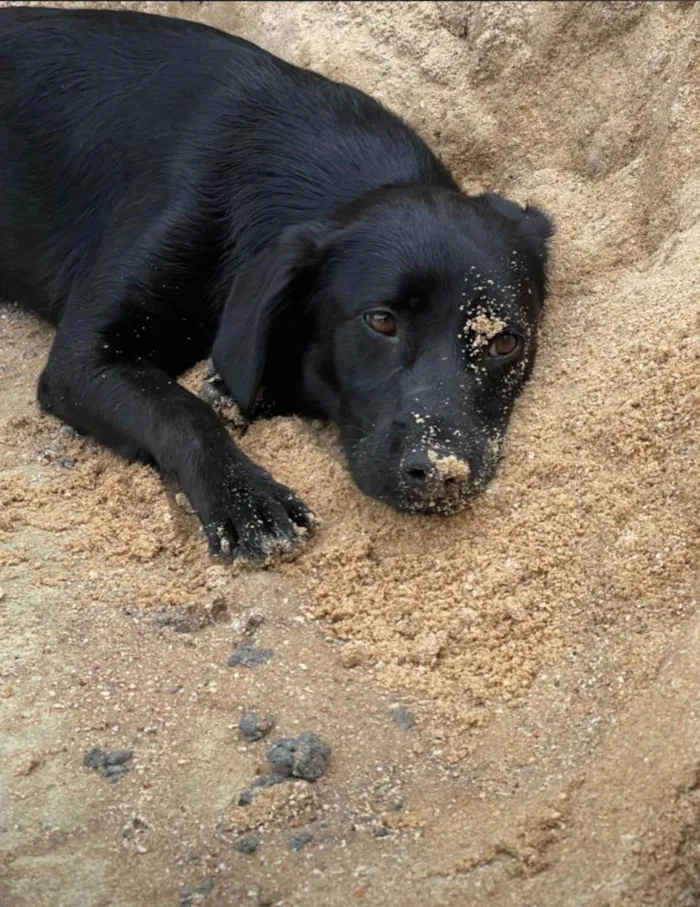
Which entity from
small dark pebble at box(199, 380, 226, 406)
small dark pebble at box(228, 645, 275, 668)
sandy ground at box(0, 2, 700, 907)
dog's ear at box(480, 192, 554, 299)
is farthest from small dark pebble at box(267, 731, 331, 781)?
dog's ear at box(480, 192, 554, 299)

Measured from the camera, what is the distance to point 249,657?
9.77 feet

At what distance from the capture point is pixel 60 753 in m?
2.71

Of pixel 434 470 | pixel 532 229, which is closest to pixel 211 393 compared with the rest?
pixel 434 470

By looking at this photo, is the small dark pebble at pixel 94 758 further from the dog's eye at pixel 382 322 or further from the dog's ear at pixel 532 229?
the dog's ear at pixel 532 229

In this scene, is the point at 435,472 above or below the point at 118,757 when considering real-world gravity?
above

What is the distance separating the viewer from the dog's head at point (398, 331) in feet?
11.3

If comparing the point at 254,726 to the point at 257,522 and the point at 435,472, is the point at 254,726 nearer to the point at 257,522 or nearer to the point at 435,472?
the point at 257,522

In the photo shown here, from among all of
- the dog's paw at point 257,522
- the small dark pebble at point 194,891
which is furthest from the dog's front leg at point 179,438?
the small dark pebble at point 194,891

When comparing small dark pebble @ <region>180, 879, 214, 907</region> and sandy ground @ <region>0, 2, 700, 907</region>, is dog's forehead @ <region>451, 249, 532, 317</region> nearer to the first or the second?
sandy ground @ <region>0, 2, 700, 907</region>

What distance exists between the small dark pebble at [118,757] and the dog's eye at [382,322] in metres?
1.56

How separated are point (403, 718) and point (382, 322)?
4.49 ft

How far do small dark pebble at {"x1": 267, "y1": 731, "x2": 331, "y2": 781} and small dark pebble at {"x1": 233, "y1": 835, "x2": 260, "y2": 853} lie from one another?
18 cm

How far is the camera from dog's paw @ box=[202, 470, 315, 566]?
3314 mm

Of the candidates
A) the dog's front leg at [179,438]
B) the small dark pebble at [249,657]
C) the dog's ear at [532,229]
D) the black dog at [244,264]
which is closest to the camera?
the small dark pebble at [249,657]
